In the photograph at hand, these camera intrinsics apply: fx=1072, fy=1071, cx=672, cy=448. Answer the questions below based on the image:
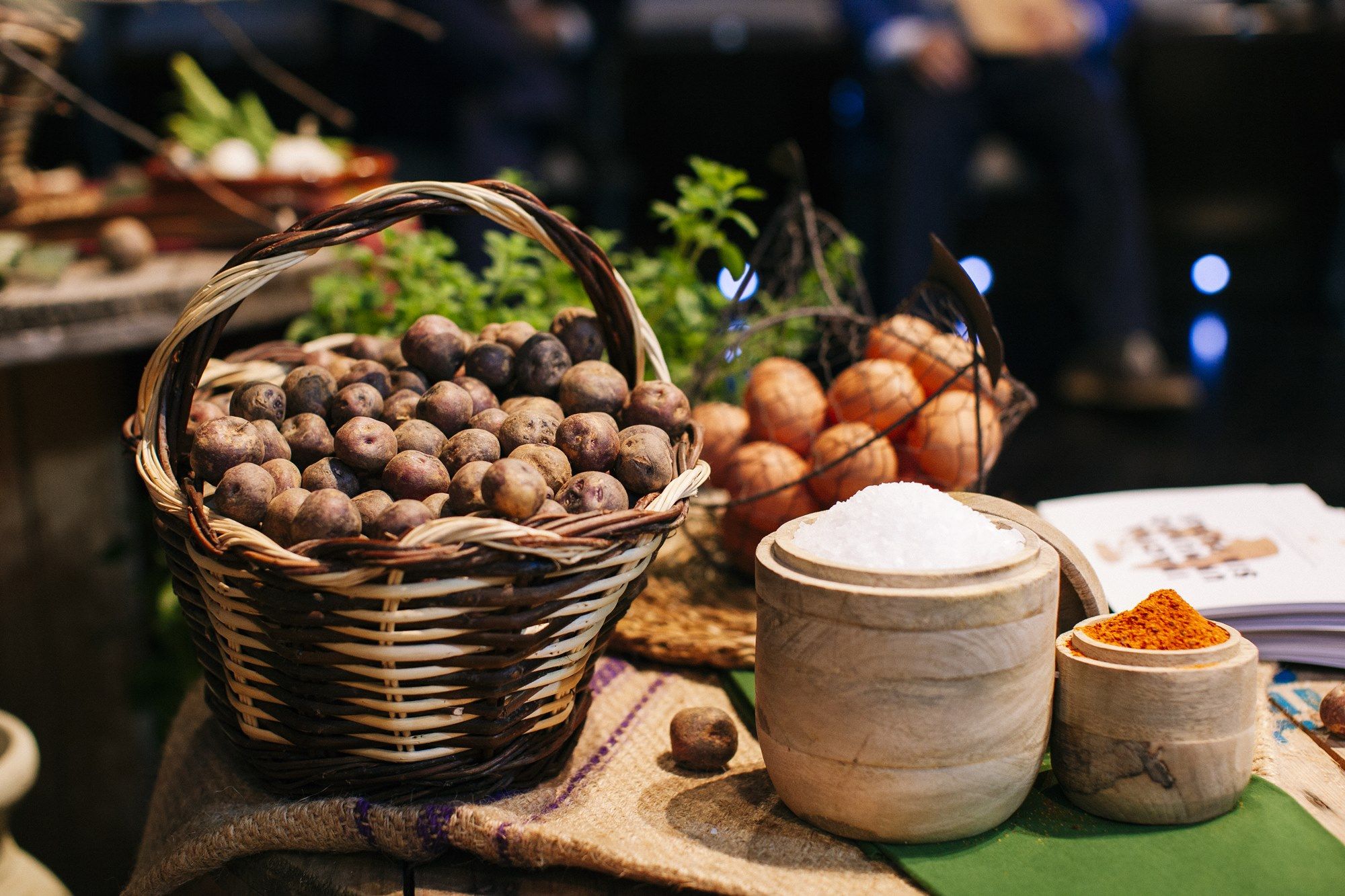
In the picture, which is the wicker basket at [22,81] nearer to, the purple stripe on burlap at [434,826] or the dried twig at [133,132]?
the dried twig at [133,132]

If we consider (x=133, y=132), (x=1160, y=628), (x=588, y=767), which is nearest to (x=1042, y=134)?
(x=133, y=132)

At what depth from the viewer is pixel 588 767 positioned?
3.58 ft

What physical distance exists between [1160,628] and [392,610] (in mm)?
664

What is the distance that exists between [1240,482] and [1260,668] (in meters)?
2.27

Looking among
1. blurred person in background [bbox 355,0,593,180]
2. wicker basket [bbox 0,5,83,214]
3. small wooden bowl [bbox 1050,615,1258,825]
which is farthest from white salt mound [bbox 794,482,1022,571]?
blurred person in background [bbox 355,0,593,180]

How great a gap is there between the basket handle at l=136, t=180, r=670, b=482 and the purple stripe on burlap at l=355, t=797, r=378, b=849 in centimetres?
37

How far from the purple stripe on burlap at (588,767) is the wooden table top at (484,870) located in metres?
0.05

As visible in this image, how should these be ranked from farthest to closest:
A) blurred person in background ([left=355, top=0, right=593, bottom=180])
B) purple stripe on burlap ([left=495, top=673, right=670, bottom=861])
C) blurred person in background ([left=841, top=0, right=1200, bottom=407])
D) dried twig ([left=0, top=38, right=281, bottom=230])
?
blurred person in background ([left=841, top=0, right=1200, bottom=407]) → blurred person in background ([left=355, top=0, right=593, bottom=180]) → dried twig ([left=0, top=38, right=281, bottom=230]) → purple stripe on burlap ([left=495, top=673, right=670, bottom=861])

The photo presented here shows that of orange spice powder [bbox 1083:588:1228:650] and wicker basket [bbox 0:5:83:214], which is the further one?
wicker basket [bbox 0:5:83:214]

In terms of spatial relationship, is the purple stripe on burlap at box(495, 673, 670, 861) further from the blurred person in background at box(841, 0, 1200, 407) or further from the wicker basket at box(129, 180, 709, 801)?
the blurred person in background at box(841, 0, 1200, 407)

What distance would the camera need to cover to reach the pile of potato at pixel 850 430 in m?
1.36

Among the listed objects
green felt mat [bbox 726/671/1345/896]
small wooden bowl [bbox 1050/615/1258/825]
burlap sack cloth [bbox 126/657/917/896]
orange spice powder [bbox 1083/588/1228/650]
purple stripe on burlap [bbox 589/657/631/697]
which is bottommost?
purple stripe on burlap [bbox 589/657/631/697]

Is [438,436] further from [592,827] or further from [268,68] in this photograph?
[268,68]

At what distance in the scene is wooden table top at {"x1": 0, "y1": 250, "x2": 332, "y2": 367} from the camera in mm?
1815
